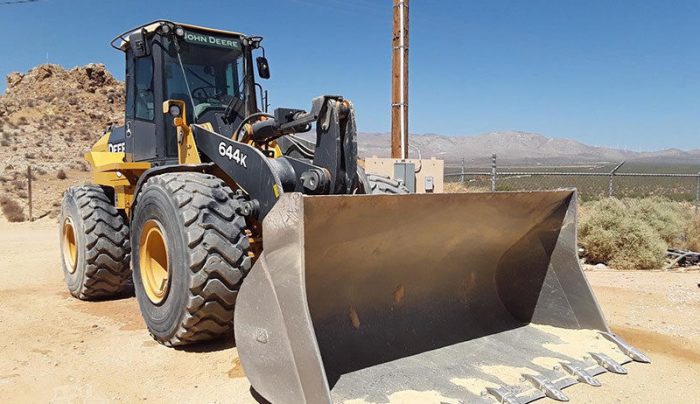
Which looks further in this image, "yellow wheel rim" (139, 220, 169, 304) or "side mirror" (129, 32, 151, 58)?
"side mirror" (129, 32, 151, 58)

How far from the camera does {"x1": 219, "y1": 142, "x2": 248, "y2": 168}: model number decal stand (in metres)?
4.45

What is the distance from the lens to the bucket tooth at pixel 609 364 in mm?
3842

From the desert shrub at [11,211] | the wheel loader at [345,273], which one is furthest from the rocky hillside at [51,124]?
the wheel loader at [345,273]

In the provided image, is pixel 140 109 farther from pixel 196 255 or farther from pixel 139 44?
pixel 196 255

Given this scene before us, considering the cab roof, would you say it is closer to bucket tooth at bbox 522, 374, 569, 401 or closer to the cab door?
the cab door

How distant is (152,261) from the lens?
487 centimetres

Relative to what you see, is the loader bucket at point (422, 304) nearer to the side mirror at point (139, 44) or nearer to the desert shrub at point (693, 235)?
the side mirror at point (139, 44)

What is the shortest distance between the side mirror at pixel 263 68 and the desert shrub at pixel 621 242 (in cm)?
567

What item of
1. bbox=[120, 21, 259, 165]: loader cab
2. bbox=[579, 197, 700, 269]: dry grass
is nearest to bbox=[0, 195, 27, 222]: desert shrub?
bbox=[120, 21, 259, 165]: loader cab

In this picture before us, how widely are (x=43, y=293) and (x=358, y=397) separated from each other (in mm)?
5097

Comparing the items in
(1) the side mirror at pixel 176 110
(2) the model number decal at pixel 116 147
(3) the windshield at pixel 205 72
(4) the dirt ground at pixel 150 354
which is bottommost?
(4) the dirt ground at pixel 150 354

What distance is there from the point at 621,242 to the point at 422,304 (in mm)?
5663

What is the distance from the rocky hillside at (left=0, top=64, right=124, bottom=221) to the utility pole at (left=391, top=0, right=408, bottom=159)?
14008 millimetres

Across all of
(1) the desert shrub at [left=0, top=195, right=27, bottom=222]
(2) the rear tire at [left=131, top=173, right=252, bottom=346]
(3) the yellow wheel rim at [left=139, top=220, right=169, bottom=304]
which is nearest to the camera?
(2) the rear tire at [left=131, top=173, right=252, bottom=346]
